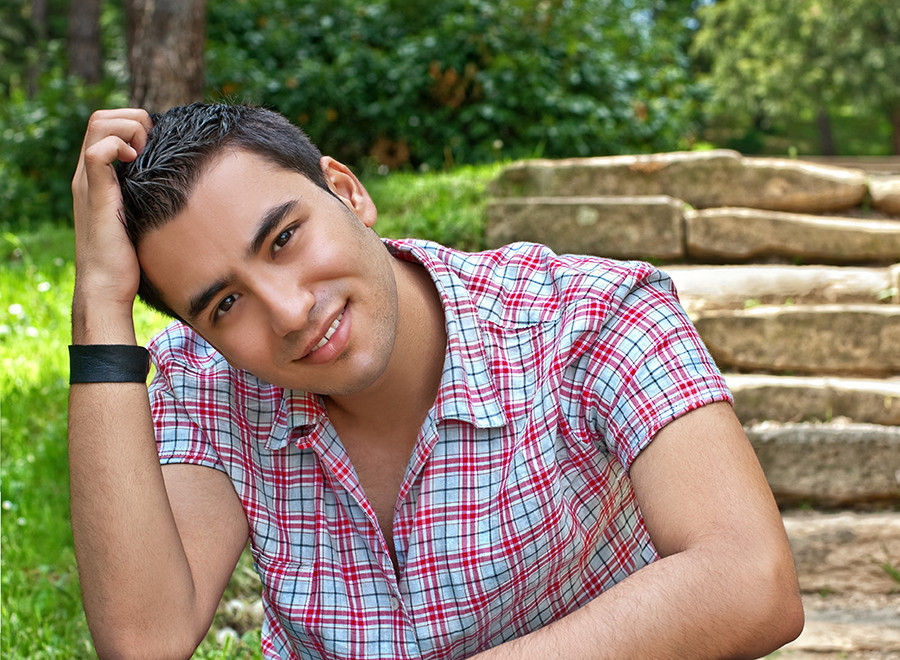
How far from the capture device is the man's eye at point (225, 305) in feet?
5.35

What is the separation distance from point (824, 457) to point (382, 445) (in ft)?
6.77

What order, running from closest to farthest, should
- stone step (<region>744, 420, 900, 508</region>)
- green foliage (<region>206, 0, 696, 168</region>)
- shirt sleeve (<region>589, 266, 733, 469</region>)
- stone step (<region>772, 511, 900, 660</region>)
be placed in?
shirt sleeve (<region>589, 266, 733, 469</region>) → stone step (<region>772, 511, 900, 660</region>) → stone step (<region>744, 420, 900, 508</region>) → green foliage (<region>206, 0, 696, 168</region>)

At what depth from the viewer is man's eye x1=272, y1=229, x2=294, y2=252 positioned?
5.31ft

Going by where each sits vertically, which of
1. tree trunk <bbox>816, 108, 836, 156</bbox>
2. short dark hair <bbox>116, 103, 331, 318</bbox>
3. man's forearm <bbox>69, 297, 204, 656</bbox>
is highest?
short dark hair <bbox>116, 103, 331, 318</bbox>

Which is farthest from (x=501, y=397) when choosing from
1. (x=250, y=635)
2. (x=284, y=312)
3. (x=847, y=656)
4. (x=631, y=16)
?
(x=631, y=16)

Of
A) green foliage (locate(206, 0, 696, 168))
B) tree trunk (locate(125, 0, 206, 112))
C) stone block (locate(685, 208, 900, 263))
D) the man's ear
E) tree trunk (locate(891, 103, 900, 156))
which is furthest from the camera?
tree trunk (locate(891, 103, 900, 156))

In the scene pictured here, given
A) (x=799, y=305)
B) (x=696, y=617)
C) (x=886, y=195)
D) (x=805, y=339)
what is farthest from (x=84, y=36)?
(x=696, y=617)

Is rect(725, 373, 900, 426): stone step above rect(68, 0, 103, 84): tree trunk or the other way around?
the other way around

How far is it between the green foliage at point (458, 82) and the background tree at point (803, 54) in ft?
29.8

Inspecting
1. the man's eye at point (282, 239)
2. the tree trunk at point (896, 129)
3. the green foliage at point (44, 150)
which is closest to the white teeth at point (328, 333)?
the man's eye at point (282, 239)

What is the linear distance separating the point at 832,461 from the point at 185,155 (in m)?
2.58

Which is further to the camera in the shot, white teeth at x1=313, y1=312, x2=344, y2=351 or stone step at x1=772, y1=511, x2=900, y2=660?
stone step at x1=772, y1=511, x2=900, y2=660

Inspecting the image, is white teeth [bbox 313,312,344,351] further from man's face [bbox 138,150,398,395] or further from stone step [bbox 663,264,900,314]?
stone step [bbox 663,264,900,314]

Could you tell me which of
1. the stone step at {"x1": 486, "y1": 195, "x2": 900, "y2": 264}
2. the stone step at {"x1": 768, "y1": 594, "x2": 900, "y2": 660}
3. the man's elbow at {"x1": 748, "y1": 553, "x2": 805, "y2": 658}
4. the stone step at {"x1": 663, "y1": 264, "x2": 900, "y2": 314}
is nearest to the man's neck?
the man's elbow at {"x1": 748, "y1": 553, "x2": 805, "y2": 658}
